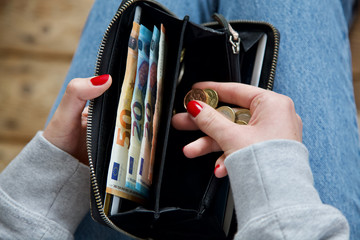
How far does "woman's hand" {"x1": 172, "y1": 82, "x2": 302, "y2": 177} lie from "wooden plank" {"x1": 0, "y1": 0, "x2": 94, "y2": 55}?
1.06 meters

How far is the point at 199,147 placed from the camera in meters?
0.65

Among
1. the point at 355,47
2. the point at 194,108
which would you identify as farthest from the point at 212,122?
the point at 355,47

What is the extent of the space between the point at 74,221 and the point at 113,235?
0.10 meters

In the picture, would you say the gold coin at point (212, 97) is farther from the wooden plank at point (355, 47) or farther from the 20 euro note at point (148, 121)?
the wooden plank at point (355, 47)

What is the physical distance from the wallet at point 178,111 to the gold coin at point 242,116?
76mm

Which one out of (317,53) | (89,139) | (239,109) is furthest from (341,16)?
(89,139)

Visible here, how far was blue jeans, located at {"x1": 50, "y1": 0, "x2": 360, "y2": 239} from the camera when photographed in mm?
789

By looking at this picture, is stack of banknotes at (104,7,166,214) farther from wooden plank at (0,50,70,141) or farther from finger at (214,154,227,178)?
wooden plank at (0,50,70,141)

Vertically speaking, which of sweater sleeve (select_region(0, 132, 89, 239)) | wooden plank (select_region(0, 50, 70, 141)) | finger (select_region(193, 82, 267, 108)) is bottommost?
wooden plank (select_region(0, 50, 70, 141))

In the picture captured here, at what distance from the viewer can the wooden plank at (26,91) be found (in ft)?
4.86

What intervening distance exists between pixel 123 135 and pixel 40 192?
0.24 metres

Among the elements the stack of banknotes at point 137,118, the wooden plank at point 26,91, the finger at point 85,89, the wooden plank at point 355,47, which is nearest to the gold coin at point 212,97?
the stack of banknotes at point 137,118

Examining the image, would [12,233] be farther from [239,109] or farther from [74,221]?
[239,109]

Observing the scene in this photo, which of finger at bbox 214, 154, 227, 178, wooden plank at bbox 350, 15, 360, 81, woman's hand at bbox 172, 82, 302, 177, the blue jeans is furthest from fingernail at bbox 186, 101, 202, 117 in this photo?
wooden plank at bbox 350, 15, 360, 81
